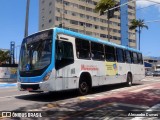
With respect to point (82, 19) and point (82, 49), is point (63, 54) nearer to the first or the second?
point (82, 49)

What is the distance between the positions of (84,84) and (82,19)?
69.3 metres

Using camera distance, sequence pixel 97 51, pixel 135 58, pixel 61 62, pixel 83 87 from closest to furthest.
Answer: pixel 61 62 < pixel 83 87 < pixel 97 51 < pixel 135 58

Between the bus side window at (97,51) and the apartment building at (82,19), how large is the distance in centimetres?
5395

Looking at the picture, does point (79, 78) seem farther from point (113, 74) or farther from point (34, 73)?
point (113, 74)

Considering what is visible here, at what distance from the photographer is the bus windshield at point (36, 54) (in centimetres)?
1198

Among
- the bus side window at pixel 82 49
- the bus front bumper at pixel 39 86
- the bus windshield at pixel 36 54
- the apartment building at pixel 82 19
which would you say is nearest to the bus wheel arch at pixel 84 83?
the bus side window at pixel 82 49

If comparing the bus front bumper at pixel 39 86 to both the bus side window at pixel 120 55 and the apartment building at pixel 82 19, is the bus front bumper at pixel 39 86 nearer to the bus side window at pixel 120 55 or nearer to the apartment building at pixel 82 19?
the bus side window at pixel 120 55

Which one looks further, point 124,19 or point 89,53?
point 124,19

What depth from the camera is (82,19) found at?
82188 millimetres

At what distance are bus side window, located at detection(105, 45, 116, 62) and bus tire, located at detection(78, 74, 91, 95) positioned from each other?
2.86 meters

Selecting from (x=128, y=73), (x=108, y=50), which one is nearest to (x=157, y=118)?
(x=108, y=50)

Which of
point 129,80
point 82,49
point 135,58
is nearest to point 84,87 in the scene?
point 82,49

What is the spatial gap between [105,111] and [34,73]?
4.10 metres

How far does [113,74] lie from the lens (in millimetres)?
17797
